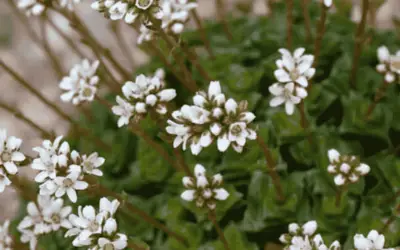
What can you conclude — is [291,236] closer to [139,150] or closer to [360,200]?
[360,200]

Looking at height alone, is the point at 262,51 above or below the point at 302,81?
above

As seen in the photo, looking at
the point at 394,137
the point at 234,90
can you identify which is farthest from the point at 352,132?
the point at 234,90

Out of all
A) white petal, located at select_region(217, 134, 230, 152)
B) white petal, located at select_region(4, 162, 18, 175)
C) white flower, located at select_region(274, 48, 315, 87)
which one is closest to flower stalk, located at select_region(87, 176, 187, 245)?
white petal, located at select_region(4, 162, 18, 175)

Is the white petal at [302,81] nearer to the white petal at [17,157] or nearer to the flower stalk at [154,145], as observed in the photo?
the flower stalk at [154,145]

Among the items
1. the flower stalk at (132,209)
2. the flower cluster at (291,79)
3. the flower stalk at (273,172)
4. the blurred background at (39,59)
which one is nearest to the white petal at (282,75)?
the flower cluster at (291,79)

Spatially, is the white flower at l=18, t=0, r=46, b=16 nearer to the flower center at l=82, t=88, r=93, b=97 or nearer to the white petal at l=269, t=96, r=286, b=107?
the flower center at l=82, t=88, r=93, b=97
